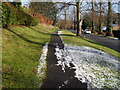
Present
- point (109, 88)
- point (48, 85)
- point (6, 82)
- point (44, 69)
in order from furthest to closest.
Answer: point (44, 69) < point (109, 88) < point (48, 85) < point (6, 82)

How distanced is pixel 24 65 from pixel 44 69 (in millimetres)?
767

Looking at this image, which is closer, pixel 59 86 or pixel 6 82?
pixel 6 82

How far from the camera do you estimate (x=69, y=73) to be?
4949 mm

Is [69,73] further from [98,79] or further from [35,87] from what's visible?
[35,87]

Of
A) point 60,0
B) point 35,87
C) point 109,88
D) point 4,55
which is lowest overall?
point 109,88

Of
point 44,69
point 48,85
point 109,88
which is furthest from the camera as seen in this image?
point 44,69

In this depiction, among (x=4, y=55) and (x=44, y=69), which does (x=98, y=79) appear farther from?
(x=4, y=55)

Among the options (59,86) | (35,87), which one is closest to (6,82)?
(35,87)

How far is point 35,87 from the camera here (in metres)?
3.66

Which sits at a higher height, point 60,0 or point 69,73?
point 60,0

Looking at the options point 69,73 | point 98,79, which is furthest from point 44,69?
point 98,79

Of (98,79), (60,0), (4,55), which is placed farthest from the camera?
(60,0)

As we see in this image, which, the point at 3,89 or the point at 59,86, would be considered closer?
the point at 3,89

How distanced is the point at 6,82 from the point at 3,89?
29 centimetres
